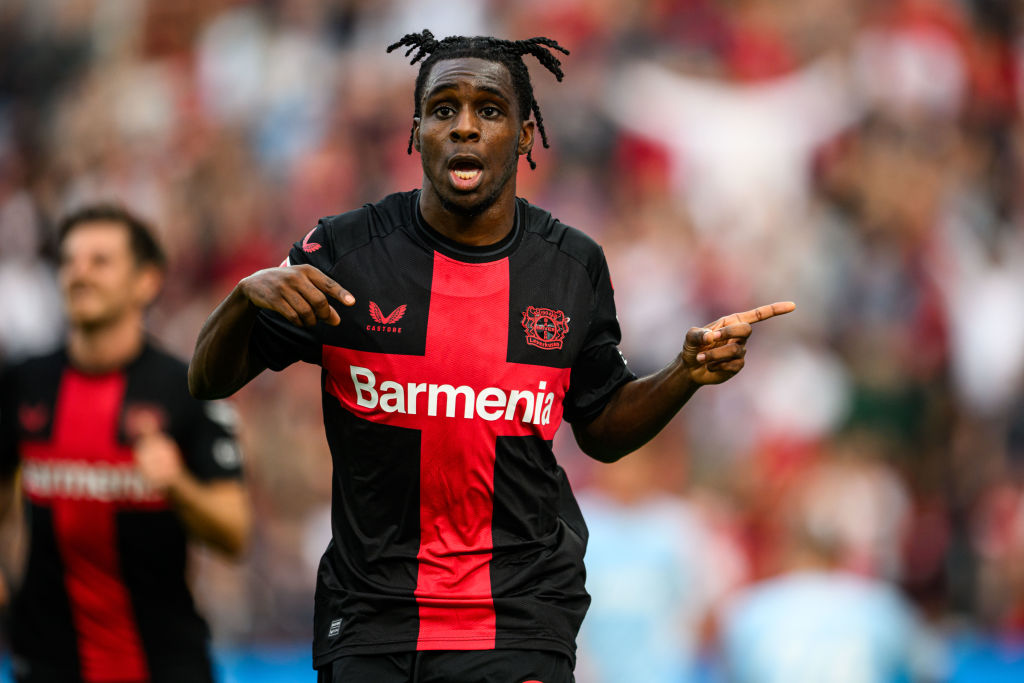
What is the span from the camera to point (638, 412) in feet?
13.3

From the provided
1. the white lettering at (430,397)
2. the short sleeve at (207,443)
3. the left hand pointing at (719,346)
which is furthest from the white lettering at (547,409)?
the short sleeve at (207,443)

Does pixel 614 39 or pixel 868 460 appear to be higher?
pixel 614 39

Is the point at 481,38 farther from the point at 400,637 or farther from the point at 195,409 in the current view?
the point at 195,409

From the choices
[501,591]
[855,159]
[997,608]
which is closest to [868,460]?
[997,608]

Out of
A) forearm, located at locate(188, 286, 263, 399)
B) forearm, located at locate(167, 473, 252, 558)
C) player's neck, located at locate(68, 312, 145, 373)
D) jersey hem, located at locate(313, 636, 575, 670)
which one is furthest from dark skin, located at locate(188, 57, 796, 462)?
player's neck, located at locate(68, 312, 145, 373)

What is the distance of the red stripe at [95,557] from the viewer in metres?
5.45

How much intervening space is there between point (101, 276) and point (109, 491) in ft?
2.92

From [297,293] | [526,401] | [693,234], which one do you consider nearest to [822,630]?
[526,401]

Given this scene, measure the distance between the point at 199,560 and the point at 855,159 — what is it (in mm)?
5609

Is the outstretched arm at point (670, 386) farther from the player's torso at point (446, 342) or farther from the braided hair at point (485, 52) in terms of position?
the braided hair at point (485, 52)

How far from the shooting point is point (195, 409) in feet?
Result: 18.8

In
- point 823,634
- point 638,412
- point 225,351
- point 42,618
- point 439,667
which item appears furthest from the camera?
point 823,634

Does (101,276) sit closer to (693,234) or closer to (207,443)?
(207,443)

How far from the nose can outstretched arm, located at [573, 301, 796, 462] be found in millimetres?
762
